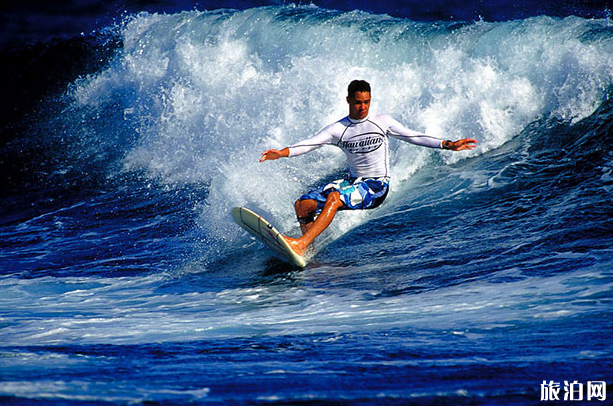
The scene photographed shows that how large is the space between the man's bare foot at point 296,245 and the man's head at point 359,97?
1.33 m

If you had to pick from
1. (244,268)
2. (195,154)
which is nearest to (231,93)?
(195,154)

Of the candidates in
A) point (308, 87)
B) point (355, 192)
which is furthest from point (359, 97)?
point (308, 87)

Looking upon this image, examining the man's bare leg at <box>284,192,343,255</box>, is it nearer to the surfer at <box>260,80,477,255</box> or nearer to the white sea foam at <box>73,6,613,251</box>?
the surfer at <box>260,80,477,255</box>

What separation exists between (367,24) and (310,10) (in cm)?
208

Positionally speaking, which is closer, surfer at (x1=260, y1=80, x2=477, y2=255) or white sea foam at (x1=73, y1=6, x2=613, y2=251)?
surfer at (x1=260, y1=80, x2=477, y2=255)

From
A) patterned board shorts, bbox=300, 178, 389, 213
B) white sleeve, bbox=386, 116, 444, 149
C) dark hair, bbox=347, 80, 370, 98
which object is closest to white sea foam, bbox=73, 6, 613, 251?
patterned board shorts, bbox=300, 178, 389, 213

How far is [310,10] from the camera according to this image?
563 inches

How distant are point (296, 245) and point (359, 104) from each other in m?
1.44

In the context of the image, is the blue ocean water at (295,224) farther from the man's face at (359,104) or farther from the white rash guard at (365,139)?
the man's face at (359,104)

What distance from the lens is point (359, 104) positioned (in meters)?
6.36

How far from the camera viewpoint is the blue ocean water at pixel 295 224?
343 centimetres

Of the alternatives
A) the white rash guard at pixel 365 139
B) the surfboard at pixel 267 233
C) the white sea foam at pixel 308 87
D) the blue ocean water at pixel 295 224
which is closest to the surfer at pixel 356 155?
the white rash guard at pixel 365 139

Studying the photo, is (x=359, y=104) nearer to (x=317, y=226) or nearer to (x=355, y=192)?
(x=355, y=192)

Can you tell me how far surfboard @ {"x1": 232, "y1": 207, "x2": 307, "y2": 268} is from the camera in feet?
20.2
